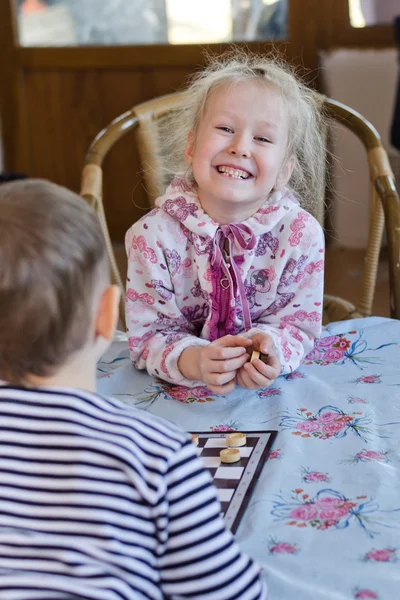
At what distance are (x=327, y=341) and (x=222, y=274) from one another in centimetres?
21

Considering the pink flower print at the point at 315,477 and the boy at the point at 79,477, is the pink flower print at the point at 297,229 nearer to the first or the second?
the pink flower print at the point at 315,477

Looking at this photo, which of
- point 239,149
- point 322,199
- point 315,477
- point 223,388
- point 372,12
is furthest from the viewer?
point 372,12

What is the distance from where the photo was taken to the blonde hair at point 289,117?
1352 millimetres

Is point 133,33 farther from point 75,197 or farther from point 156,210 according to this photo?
point 75,197

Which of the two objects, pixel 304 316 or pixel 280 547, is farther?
pixel 304 316

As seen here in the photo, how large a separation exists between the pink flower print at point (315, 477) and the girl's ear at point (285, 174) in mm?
584

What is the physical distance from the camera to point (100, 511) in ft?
2.21

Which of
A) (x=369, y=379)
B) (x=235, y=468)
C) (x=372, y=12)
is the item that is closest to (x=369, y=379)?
(x=369, y=379)

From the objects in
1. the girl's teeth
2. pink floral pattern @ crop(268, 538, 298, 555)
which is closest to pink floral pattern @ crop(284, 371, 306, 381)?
the girl's teeth

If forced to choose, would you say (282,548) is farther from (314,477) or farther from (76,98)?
(76,98)

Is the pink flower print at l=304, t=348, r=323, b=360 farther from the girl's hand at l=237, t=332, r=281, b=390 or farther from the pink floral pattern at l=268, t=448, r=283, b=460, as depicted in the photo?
the pink floral pattern at l=268, t=448, r=283, b=460

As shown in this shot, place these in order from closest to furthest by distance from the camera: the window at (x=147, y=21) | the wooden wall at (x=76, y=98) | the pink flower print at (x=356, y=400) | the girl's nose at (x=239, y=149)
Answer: the pink flower print at (x=356, y=400) → the girl's nose at (x=239, y=149) → the window at (x=147, y=21) → the wooden wall at (x=76, y=98)

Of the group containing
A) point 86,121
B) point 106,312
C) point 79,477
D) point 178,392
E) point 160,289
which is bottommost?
point 86,121

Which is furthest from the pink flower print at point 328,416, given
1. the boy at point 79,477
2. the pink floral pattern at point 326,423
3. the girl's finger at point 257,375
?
the boy at point 79,477
